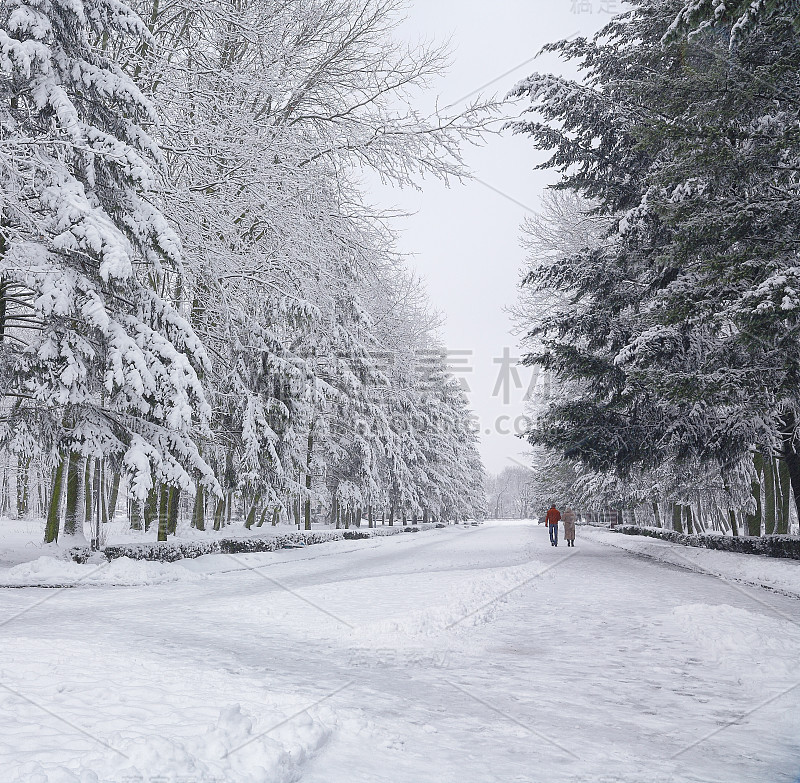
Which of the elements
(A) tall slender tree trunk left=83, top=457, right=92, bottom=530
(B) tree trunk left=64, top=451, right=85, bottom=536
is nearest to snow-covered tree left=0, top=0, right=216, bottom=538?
(A) tall slender tree trunk left=83, top=457, right=92, bottom=530

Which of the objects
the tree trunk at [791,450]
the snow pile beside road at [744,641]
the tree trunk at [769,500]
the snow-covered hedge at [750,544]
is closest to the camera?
the snow pile beside road at [744,641]

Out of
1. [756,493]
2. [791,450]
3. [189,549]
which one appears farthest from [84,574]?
[756,493]

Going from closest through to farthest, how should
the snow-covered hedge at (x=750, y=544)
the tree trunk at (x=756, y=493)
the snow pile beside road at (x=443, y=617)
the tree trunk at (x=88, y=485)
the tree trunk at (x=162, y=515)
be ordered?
the snow pile beside road at (x=443, y=617)
the snow-covered hedge at (x=750, y=544)
the tree trunk at (x=162, y=515)
the tree trunk at (x=88, y=485)
the tree trunk at (x=756, y=493)

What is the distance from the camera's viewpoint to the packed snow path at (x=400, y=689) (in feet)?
12.0

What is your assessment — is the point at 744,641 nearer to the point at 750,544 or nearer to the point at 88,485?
the point at 750,544

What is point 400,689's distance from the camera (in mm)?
5469

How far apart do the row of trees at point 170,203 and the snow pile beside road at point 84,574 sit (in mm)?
1898

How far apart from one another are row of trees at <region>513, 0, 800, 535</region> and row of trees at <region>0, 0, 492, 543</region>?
460 centimetres

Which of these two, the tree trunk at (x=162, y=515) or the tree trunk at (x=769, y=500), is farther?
the tree trunk at (x=769, y=500)

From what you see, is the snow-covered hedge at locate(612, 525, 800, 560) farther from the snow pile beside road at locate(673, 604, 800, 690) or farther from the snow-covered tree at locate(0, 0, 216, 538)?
the snow-covered tree at locate(0, 0, 216, 538)

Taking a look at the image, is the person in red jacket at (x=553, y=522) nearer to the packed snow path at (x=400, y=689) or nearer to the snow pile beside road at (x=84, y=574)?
the packed snow path at (x=400, y=689)

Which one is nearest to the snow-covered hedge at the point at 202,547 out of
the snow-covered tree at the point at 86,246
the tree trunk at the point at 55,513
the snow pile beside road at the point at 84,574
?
the snow pile beside road at the point at 84,574

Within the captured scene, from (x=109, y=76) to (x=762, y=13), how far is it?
34.9ft

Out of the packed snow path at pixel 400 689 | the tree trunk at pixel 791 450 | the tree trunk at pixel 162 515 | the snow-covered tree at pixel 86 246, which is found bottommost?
the packed snow path at pixel 400 689
